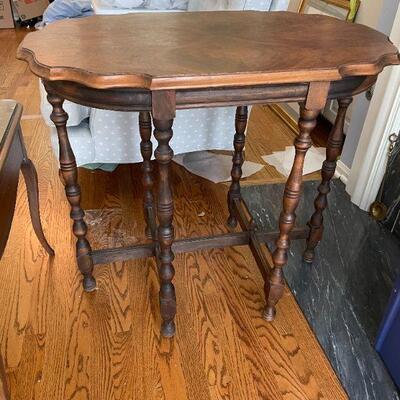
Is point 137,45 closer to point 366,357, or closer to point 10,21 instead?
point 366,357

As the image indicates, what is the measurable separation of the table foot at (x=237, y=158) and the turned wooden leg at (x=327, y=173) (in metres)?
0.31

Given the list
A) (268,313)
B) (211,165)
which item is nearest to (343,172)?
(211,165)

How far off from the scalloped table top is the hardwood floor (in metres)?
0.74

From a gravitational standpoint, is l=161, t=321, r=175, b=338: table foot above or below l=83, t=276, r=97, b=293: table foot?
above

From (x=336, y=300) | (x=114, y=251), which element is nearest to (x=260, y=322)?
(x=336, y=300)

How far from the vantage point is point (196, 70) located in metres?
0.89

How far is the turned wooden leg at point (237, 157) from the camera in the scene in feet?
4.91

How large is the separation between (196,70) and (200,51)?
140 millimetres

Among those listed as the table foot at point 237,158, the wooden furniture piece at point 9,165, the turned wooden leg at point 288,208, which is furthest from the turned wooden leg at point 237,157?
the wooden furniture piece at point 9,165

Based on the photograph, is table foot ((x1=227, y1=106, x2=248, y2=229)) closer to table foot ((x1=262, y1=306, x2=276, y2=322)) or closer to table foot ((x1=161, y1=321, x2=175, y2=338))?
table foot ((x1=262, y1=306, x2=276, y2=322))

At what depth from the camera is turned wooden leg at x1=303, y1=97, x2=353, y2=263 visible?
4.13ft

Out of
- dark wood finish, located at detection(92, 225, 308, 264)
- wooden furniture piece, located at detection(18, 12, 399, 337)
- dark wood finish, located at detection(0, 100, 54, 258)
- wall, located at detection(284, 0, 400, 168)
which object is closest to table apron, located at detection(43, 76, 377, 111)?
wooden furniture piece, located at detection(18, 12, 399, 337)

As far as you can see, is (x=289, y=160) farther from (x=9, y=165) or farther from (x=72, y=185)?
(x=9, y=165)

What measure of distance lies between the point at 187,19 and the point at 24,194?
1.09 meters
